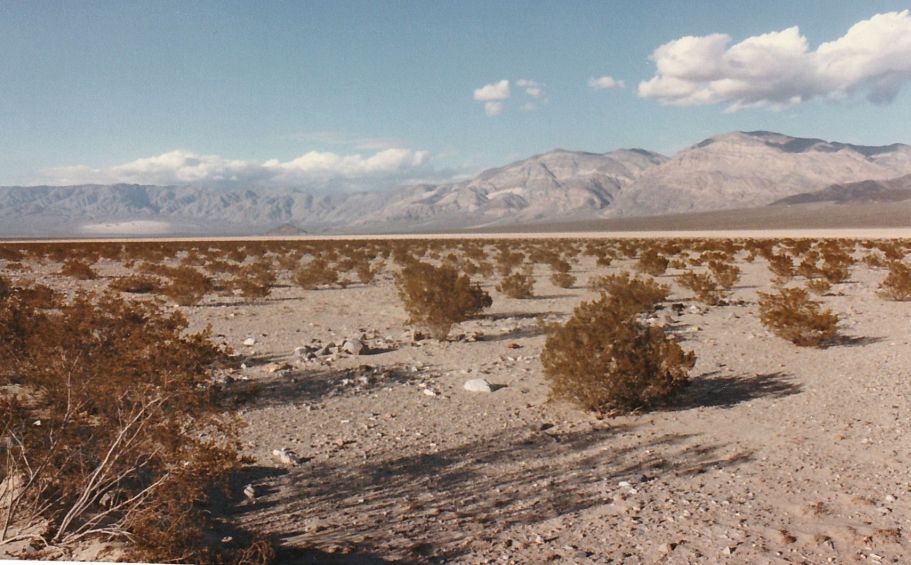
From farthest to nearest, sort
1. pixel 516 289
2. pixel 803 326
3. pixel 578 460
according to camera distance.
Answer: pixel 516 289, pixel 803 326, pixel 578 460

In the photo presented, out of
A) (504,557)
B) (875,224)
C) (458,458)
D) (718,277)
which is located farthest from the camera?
(875,224)

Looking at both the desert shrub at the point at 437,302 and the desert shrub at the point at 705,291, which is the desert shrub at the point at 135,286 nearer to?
the desert shrub at the point at 437,302

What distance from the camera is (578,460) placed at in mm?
6488

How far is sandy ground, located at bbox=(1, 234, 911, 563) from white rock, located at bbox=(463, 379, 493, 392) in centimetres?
18

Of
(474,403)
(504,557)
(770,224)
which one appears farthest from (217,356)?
(770,224)

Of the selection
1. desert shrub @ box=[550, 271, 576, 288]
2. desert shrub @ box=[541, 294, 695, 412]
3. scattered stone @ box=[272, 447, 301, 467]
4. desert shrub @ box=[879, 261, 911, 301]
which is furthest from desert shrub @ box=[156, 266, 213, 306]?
desert shrub @ box=[879, 261, 911, 301]

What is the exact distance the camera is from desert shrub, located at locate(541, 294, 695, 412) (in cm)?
795

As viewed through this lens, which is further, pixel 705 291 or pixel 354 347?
pixel 705 291

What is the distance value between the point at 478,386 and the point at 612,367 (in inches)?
75.5

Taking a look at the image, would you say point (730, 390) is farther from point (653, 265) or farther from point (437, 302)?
point (653, 265)

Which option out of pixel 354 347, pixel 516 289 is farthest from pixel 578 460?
pixel 516 289

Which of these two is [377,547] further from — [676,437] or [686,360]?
[686,360]

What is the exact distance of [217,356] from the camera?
27.5 ft

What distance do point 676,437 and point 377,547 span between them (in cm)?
381
